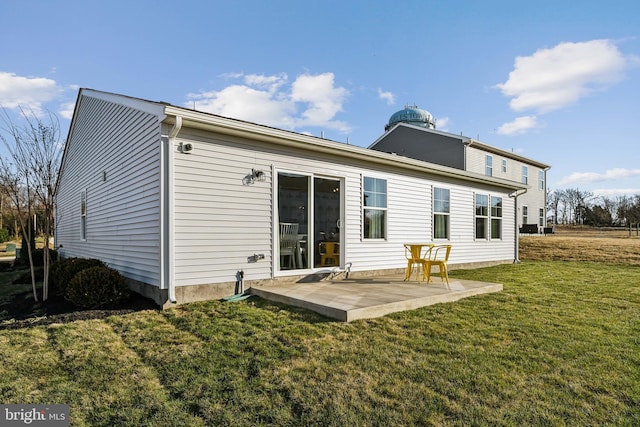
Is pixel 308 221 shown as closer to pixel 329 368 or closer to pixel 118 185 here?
pixel 118 185

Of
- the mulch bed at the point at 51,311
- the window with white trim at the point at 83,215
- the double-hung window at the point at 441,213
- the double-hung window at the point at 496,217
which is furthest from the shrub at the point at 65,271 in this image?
the double-hung window at the point at 496,217

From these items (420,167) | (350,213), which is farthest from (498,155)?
(350,213)

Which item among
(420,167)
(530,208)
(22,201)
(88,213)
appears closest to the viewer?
(22,201)

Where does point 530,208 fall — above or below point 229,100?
below

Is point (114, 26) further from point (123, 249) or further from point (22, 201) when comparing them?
point (123, 249)

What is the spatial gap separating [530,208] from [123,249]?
74.2 feet

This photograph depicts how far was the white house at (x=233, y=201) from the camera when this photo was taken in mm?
5074

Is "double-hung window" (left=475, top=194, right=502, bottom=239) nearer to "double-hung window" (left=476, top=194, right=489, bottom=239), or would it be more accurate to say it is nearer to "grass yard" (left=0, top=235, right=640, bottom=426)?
"double-hung window" (left=476, top=194, right=489, bottom=239)

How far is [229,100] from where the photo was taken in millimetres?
12945

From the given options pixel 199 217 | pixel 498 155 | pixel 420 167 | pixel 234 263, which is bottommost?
pixel 234 263

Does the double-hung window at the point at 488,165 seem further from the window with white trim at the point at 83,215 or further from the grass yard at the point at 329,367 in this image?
the window with white trim at the point at 83,215

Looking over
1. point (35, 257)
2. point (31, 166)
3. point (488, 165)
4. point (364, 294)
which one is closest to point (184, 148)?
point (364, 294)

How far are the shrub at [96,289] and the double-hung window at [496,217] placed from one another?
9958 millimetres

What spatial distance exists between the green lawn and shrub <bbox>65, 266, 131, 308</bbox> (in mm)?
732
